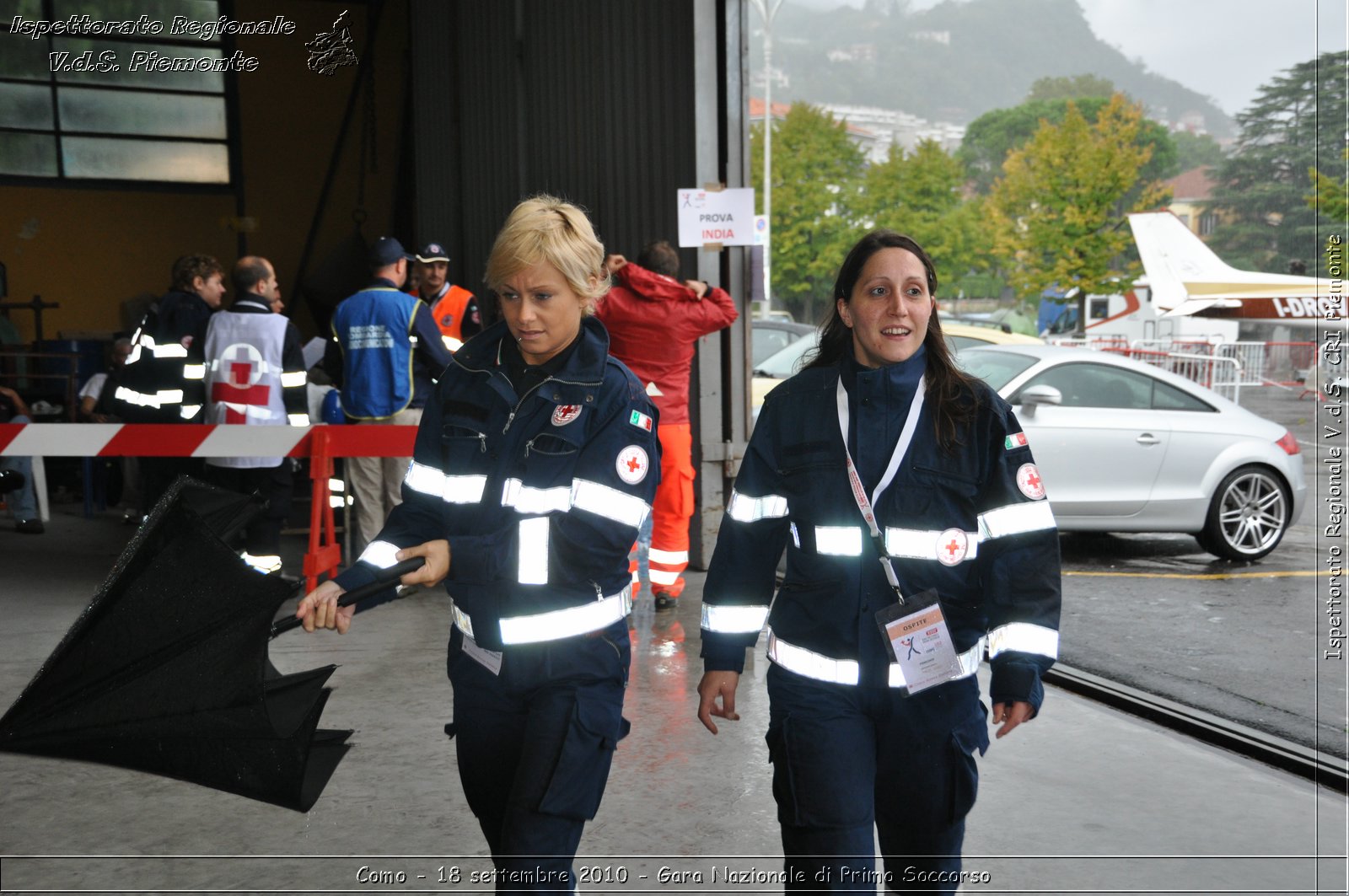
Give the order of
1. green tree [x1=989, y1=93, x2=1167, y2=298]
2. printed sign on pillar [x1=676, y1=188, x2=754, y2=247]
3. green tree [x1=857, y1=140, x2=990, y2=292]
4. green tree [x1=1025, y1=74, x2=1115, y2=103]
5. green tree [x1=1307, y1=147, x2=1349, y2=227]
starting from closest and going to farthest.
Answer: printed sign on pillar [x1=676, y1=188, x2=754, y2=247], green tree [x1=1307, y1=147, x2=1349, y2=227], green tree [x1=989, y1=93, x2=1167, y2=298], green tree [x1=857, y1=140, x2=990, y2=292], green tree [x1=1025, y1=74, x2=1115, y2=103]

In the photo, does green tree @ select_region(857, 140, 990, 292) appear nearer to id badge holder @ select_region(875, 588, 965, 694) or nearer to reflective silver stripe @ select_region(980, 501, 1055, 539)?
reflective silver stripe @ select_region(980, 501, 1055, 539)

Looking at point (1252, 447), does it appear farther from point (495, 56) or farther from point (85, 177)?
point (85, 177)

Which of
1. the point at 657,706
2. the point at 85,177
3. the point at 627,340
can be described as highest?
the point at 85,177

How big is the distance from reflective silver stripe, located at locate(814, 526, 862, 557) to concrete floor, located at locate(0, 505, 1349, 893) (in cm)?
154

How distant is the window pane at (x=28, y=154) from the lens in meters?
15.1

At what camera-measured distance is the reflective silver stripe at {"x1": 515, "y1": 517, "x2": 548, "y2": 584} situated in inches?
101

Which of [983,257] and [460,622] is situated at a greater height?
[983,257]

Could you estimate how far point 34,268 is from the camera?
15141 millimetres

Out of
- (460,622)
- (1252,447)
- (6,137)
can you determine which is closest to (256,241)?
(6,137)

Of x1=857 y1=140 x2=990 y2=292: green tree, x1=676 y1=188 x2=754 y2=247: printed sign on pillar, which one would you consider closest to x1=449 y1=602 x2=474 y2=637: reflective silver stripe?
x1=676 y1=188 x2=754 y2=247: printed sign on pillar

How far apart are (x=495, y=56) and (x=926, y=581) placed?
30.2 feet

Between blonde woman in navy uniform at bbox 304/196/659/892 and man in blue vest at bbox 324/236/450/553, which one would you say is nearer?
blonde woman in navy uniform at bbox 304/196/659/892

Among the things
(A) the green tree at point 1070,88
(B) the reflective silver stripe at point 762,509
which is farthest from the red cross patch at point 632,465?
(A) the green tree at point 1070,88

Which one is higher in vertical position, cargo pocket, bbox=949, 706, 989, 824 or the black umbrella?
the black umbrella
